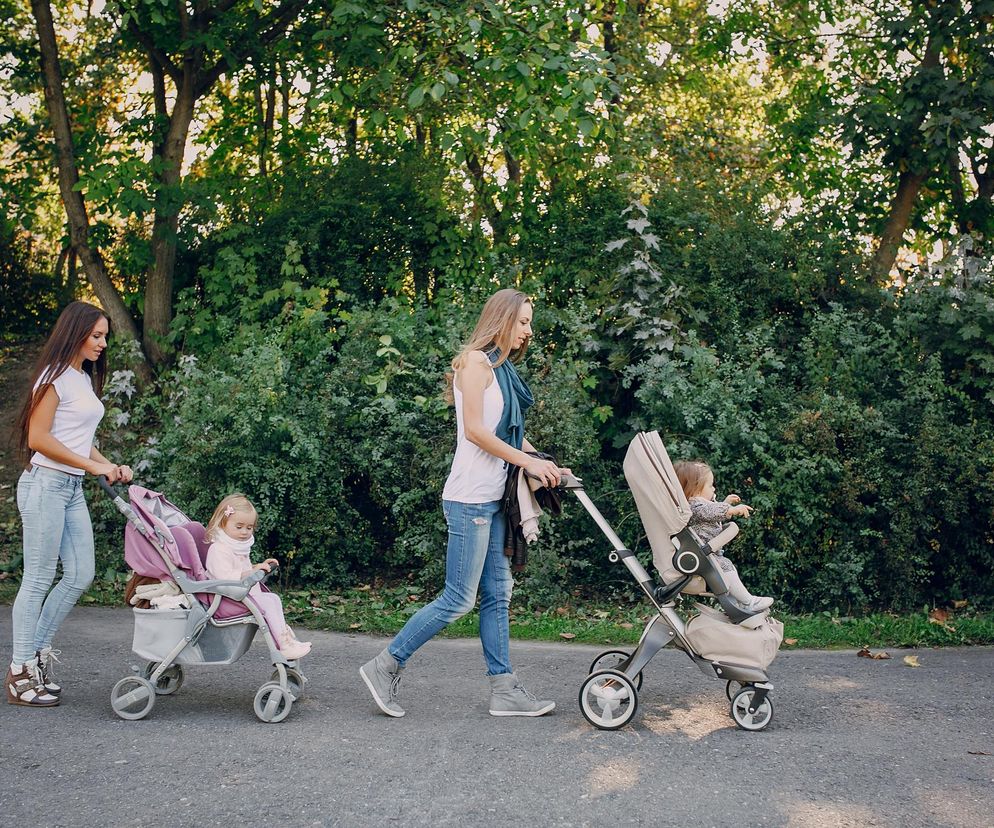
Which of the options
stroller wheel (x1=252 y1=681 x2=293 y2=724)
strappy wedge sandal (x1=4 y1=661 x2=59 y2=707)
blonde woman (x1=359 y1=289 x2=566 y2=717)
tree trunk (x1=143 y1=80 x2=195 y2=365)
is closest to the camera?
blonde woman (x1=359 y1=289 x2=566 y2=717)

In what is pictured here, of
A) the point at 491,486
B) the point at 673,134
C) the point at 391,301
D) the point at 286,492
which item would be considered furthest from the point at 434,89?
the point at 673,134

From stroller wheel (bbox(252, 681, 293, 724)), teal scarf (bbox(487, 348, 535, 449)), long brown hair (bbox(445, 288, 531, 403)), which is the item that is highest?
long brown hair (bbox(445, 288, 531, 403))

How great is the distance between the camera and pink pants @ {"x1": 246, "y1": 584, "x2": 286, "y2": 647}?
5340 millimetres

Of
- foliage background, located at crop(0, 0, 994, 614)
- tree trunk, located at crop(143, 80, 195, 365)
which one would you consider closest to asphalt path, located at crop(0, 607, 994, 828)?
foliage background, located at crop(0, 0, 994, 614)

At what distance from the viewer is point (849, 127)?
11102mm

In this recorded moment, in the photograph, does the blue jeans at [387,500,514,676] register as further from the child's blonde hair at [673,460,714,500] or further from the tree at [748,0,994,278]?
the tree at [748,0,994,278]

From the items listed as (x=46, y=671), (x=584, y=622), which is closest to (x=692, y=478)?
(x=584, y=622)

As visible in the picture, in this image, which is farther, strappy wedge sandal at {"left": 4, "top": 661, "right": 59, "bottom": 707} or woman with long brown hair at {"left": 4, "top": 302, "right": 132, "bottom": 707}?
strappy wedge sandal at {"left": 4, "top": 661, "right": 59, "bottom": 707}

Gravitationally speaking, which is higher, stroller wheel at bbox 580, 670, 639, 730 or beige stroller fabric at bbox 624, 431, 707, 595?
beige stroller fabric at bbox 624, 431, 707, 595

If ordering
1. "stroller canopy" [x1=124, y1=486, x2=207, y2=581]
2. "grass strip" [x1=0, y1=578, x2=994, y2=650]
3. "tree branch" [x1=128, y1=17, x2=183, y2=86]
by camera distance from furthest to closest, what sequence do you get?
"tree branch" [x1=128, y1=17, x2=183, y2=86], "grass strip" [x1=0, y1=578, x2=994, y2=650], "stroller canopy" [x1=124, y1=486, x2=207, y2=581]

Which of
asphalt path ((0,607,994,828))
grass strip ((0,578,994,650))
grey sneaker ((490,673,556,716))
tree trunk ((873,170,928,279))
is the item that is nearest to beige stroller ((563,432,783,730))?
asphalt path ((0,607,994,828))

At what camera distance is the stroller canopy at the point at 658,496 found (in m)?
5.26

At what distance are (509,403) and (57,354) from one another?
2.26m

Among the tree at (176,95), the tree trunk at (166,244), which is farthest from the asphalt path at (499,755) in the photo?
the tree at (176,95)
